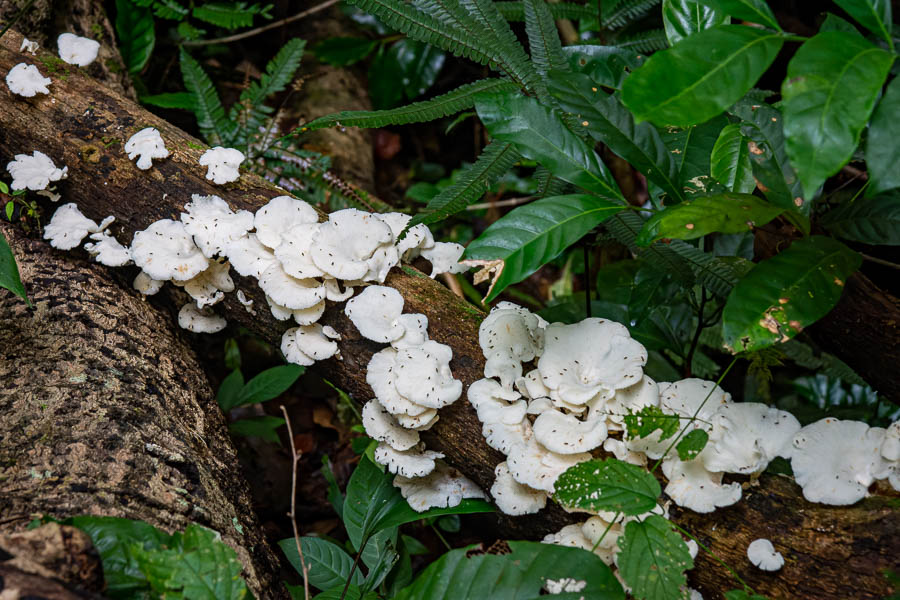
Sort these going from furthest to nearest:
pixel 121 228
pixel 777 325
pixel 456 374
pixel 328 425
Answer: pixel 328 425
pixel 121 228
pixel 456 374
pixel 777 325

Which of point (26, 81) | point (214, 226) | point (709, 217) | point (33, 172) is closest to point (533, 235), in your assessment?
point (709, 217)

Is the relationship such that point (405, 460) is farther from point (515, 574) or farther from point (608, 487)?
point (608, 487)

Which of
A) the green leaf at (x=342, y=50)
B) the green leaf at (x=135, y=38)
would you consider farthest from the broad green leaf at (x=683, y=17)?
the green leaf at (x=135, y=38)

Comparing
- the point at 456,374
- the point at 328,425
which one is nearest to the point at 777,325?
the point at 456,374

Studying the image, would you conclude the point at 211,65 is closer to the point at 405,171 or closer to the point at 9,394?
the point at 405,171

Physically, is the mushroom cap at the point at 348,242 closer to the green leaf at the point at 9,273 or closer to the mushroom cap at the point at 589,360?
the mushroom cap at the point at 589,360
